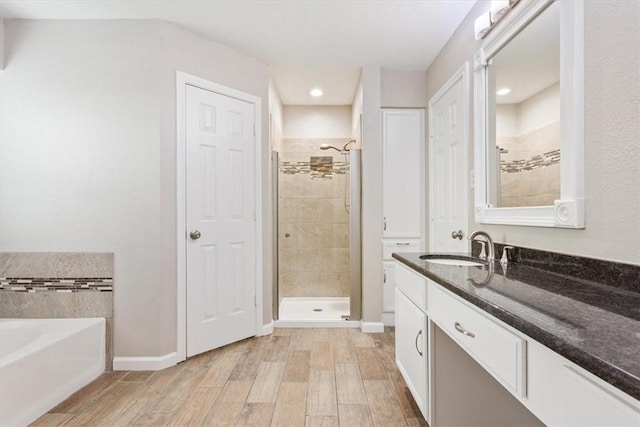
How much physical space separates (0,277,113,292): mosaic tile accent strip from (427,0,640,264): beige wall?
278 cm

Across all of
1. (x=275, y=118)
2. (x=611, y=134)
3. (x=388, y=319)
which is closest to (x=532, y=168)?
(x=611, y=134)

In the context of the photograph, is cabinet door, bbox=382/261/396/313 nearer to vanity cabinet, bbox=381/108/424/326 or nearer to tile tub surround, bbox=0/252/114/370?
vanity cabinet, bbox=381/108/424/326

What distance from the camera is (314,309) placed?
147 inches

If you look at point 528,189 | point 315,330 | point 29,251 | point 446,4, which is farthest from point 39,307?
point 446,4

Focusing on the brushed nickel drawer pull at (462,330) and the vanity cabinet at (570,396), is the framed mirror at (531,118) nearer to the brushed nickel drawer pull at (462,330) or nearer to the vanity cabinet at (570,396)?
the brushed nickel drawer pull at (462,330)

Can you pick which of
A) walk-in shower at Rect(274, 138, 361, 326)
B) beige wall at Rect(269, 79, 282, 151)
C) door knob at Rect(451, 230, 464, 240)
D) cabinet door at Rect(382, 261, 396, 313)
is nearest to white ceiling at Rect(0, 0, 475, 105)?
beige wall at Rect(269, 79, 282, 151)

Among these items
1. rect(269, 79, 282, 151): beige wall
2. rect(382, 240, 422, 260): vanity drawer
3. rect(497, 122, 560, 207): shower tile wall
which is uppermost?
rect(269, 79, 282, 151): beige wall

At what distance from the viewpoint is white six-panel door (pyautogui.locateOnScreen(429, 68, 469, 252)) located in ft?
7.60

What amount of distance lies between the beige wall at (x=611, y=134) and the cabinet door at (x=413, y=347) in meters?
0.72

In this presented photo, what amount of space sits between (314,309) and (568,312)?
10.2 feet

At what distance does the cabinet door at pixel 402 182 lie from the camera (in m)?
3.13

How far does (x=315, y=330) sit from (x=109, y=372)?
1.66 meters

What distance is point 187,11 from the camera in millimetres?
2213

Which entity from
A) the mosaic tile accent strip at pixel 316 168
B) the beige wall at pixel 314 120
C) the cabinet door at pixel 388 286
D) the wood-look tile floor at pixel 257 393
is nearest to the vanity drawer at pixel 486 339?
the wood-look tile floor at pixel 257 393
